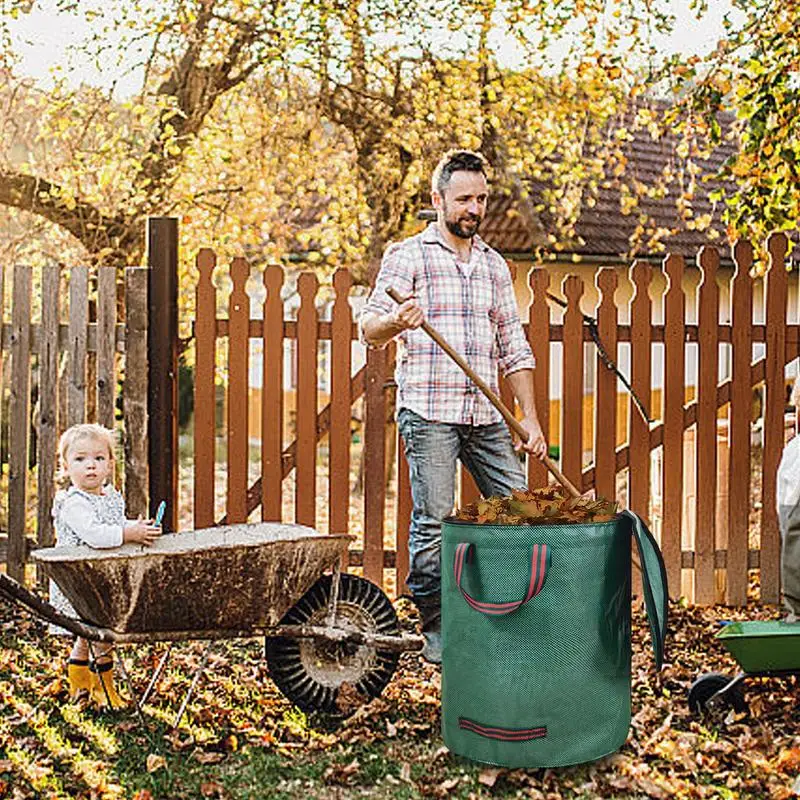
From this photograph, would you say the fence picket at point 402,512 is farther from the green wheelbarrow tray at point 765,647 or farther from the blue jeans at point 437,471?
the green wheelbarrow tray at point 765,647

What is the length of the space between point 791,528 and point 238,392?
2758 millimetres

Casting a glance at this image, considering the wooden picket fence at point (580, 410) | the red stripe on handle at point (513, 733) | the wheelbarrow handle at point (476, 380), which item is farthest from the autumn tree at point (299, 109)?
the red stripe on handle at point (513, 733)

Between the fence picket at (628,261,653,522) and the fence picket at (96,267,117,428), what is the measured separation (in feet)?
8.25

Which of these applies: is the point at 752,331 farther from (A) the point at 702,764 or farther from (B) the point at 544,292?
(A) the point at 702,764

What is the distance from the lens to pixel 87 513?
4316 millimetres

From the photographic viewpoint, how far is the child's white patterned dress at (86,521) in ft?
13.8

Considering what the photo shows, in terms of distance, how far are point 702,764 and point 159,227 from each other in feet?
11.6

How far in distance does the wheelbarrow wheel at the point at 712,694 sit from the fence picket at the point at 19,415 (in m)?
3.43

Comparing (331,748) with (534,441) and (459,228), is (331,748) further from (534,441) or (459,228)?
(459,228)

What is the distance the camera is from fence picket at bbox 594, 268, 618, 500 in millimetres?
6043

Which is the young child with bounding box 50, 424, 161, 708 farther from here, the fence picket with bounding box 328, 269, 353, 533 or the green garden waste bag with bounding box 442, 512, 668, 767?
the fence picket with bounding box 328, 269, 353, 533

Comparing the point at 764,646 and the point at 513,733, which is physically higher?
the point at 764,646

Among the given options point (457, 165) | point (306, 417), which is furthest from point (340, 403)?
point (457, 165)

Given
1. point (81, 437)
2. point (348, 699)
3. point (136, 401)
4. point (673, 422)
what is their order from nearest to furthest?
1. point (348, 699)
2. point (81, 437)
3. point (136, 401)
4. point (673, 422)
